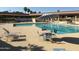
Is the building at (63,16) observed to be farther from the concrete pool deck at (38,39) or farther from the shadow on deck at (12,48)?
the shadow on deck at (12,48)

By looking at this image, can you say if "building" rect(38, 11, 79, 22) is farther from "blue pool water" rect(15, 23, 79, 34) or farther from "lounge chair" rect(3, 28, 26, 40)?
"lounge chair" rect(3, 28, 26, 40)

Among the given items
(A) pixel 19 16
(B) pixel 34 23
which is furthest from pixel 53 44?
(A) pixel 19 16

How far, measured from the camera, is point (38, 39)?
3.61 metres

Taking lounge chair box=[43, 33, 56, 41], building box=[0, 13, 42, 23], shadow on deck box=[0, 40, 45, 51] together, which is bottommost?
shadow on deck box=[0, 40, 45, 51]

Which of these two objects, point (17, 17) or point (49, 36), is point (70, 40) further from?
point (17, 17)

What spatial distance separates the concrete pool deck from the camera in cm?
354

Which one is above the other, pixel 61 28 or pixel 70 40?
pixel 61 28

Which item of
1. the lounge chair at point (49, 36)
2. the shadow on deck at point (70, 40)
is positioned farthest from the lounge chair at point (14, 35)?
the shadow on deck at point (70, 40)

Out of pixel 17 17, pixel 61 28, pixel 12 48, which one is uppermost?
pixel 17 17

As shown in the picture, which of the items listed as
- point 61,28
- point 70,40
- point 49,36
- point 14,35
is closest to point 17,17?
point 14,35

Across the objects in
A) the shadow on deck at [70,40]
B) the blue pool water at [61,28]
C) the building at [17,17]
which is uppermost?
the building at [17,17]

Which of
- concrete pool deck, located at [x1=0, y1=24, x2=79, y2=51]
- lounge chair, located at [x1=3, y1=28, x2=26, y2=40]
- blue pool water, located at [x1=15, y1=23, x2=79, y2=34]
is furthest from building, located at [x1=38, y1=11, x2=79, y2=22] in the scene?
lounge chair, located at [x1=3, y1=28, x2=26, y2=40]

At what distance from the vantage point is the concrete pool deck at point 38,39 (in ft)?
11.6
